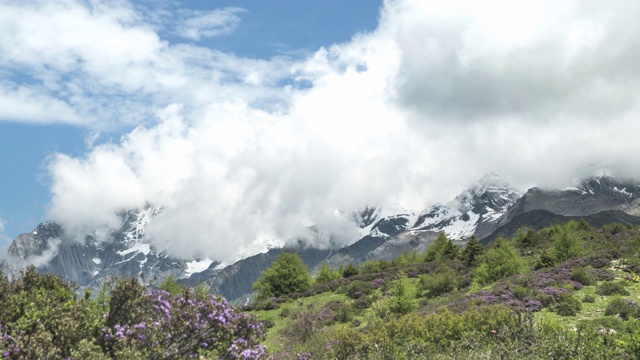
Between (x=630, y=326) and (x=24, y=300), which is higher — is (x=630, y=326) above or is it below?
below

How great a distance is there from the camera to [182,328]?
9.02 meters

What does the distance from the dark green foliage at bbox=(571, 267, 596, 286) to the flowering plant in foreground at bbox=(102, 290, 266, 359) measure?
2505cm

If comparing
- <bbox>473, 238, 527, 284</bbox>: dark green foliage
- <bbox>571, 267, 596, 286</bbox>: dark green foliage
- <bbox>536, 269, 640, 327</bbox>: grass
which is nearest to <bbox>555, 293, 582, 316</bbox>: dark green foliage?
<bbox>536, 269, 640, 327</bbox>: grass

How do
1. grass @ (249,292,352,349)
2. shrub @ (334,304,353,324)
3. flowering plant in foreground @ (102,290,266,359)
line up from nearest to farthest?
flowering plant in foreground @ (102,290,266,359) < shrub @ (334,304,353,324) < grass @ (249,292,352,349)

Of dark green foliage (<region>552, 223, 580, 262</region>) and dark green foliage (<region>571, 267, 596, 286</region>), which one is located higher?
dark green foliage (<region>552, 223, 580, 262</region>)

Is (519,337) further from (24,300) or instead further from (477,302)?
(24,300)

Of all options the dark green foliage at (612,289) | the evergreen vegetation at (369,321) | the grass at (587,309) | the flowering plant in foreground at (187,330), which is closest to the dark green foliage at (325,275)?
the evergreen vegetation at (369,321)

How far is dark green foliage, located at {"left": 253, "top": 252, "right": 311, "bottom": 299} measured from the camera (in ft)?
177

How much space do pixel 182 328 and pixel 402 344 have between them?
991cm

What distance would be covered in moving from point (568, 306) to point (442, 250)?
4186 centimetres

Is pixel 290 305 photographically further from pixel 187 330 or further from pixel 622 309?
pixel 187 330

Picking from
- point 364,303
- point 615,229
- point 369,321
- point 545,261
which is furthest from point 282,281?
point 615,229

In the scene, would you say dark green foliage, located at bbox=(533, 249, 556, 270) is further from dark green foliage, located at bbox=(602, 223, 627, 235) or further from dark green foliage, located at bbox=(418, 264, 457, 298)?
dark green foliage, located at bbox=(602, 223, 627, 235)

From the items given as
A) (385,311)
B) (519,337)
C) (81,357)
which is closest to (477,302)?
(385,311)
